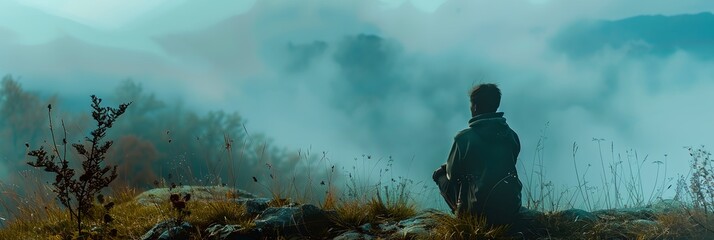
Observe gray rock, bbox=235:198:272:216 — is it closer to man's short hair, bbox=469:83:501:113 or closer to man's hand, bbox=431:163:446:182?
man's hand, bbox=431:163:446:182

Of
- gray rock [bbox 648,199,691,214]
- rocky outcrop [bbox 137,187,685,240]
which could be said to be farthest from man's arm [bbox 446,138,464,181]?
gray rock [bbox 648,199,691,214]

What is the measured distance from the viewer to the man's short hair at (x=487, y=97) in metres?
7.36

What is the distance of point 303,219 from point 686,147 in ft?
14.0

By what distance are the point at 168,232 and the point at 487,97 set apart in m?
3.77

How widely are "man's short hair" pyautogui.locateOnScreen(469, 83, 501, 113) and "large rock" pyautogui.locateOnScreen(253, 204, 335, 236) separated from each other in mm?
2290

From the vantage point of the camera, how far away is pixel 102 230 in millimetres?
8578

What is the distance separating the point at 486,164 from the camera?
7281 millimetres

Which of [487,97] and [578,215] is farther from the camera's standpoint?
[578,215]

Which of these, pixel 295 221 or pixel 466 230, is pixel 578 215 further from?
pixel 295 221

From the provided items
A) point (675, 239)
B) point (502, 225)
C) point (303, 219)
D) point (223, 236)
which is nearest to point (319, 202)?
point (303, 219)

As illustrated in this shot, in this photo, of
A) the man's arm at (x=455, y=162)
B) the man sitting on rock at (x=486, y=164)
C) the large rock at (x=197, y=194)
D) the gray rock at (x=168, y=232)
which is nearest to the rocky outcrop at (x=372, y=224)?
the gray rock at (x=168, y=232)

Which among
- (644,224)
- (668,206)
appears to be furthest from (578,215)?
(668,206)

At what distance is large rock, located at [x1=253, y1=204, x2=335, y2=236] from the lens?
8.31 meters

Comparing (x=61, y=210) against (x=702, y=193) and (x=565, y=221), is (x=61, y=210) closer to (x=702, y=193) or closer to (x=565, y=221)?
(x=565, y=221)
